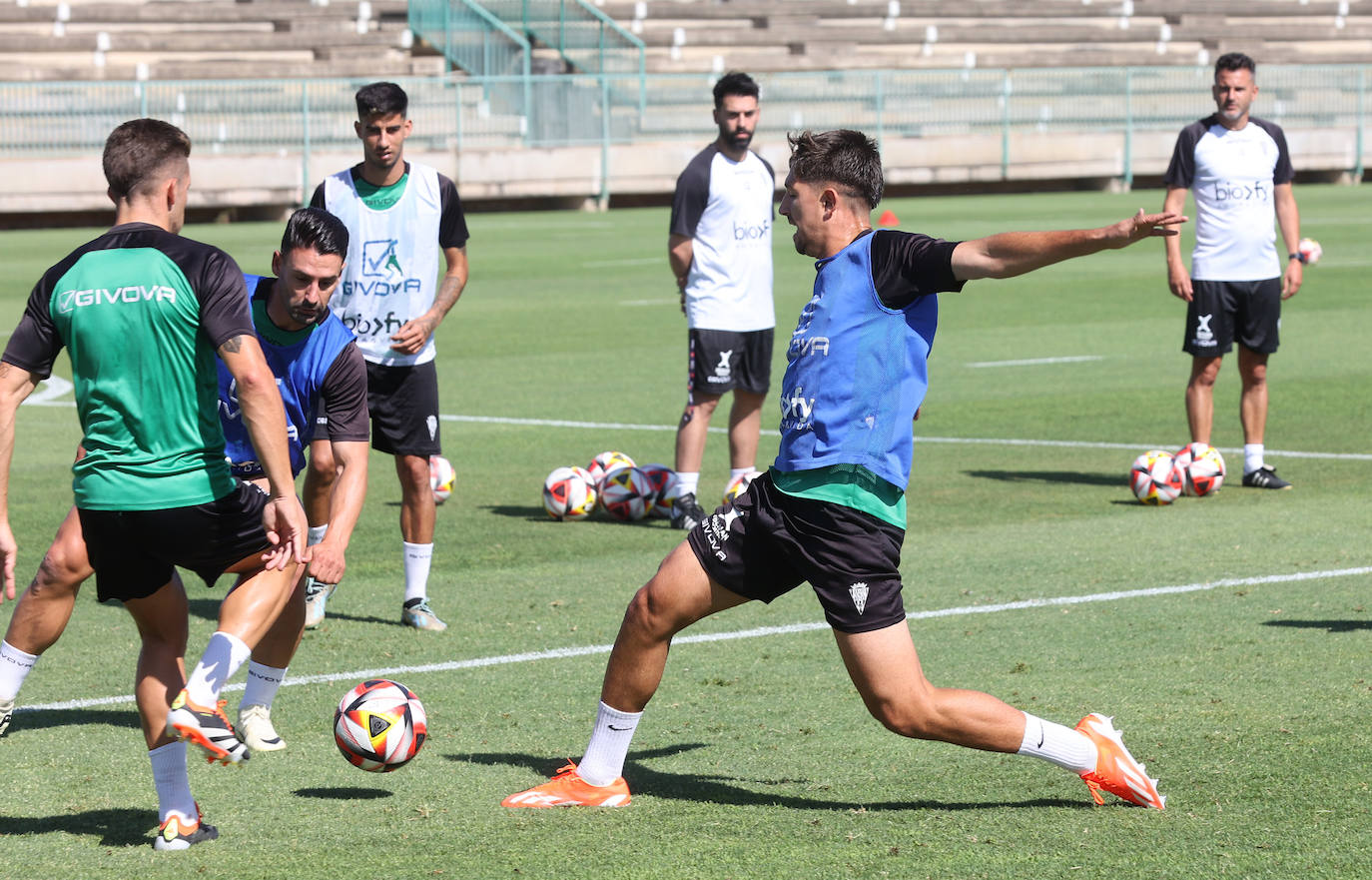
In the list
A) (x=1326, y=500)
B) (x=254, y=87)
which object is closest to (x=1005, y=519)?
(x=1326, y=500)

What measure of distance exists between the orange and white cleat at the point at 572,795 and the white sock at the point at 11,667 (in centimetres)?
156

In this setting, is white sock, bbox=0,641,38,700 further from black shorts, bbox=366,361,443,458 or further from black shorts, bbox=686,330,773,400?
black shorts, bbox=686,330,773,400

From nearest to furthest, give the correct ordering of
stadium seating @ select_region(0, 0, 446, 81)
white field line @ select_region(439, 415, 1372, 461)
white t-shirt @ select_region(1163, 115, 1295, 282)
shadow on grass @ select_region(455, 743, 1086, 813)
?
shadow on grass @ select_region(455, 743, 1086, 813) < white t-shirt @ select_region(1163, 115, 1295, 282) < white field line @ select_region(439, 415, 1372, 461) < stadium seating @ select_region(0, 0, 446, 81)

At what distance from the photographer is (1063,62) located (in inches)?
1970

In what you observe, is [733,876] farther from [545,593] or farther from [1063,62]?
[1063,62]

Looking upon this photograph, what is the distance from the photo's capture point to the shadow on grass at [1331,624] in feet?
25.9

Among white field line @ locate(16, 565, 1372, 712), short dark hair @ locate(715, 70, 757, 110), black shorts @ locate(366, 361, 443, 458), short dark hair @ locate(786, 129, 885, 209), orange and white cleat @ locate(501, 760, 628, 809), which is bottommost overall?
white field line @ locate(16, 565, 1372, 712)

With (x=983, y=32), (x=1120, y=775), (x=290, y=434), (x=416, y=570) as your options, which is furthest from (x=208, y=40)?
(x=1120, y=775)

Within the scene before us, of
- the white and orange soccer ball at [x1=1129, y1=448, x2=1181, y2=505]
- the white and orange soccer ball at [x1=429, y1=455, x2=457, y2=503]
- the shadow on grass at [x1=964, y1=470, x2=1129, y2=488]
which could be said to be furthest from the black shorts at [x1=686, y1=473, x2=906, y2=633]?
the shadow on grass at [x1=964, y1=470, x2=1129, y2=488]

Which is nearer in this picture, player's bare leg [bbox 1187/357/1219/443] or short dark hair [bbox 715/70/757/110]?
short dark hair [bbox 715/70/757/110]

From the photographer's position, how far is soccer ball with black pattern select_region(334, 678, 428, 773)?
592 cm

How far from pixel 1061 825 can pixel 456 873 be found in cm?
A: 172

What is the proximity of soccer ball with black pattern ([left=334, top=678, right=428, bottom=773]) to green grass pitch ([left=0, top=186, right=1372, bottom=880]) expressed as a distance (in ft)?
0.46

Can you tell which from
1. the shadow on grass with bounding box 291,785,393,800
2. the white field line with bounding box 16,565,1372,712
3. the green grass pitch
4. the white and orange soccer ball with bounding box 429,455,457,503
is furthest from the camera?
the white and orange soccer ball with bounding box 429,455,457,503
